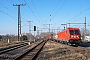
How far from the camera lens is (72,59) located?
595 inches

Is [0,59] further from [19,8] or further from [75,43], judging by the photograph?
[19,8]

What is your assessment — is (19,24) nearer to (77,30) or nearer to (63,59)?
(77,30)

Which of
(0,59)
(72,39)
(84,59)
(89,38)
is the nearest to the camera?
(84,59)

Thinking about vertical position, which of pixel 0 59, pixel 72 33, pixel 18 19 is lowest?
pixel 0 59

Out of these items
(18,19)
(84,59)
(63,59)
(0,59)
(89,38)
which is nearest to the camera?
(84,59)

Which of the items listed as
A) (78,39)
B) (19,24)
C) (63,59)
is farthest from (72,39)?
(19,24)

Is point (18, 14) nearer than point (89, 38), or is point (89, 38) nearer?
point (18, 14)

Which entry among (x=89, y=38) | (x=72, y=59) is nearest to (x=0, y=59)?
(x=72, y=59)

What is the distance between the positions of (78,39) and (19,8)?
91.3 feet

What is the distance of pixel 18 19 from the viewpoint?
2260 inches

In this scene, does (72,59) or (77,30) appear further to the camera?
(77,30)

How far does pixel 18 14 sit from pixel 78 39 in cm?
2684

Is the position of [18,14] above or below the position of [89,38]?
above

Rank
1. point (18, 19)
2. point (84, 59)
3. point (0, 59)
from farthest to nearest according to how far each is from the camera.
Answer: point (18, 19), point (0, 59), point (84, 59)
